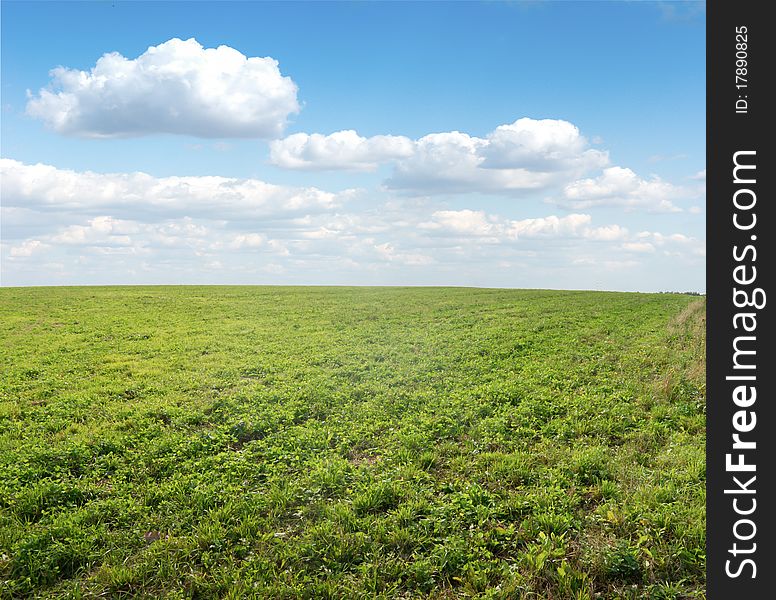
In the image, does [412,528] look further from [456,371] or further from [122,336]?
[122,336]

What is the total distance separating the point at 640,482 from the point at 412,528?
3916mm

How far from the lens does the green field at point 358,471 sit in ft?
24.3

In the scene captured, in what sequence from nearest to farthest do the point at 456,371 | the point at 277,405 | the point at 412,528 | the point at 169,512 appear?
the point at 412,528 < the point at 169,512 < the point at 277,405 < the point at 456,371

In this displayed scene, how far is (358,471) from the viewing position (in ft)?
33.8

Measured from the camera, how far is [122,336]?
83.8 feet

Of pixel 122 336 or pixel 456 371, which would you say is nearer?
pixel 456 371

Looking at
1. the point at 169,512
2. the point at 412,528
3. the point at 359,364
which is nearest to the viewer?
the point at 412,528

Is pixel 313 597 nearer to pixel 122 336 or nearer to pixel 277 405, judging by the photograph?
pixel 277 405

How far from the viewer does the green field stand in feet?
24.3

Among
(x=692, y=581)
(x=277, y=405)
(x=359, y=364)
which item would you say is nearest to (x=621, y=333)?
(x=359, y=364)
